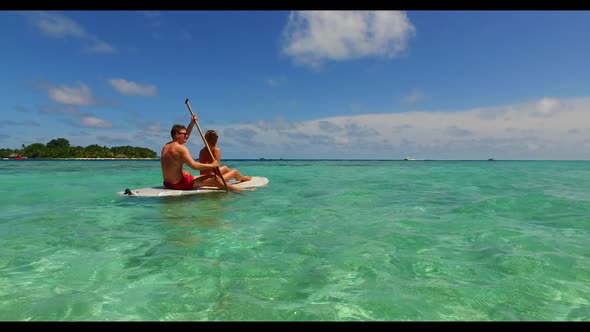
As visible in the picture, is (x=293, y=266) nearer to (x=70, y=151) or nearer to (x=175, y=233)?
(x=175, y=233)

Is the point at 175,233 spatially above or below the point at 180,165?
below

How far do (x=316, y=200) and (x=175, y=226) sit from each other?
461 centimetres

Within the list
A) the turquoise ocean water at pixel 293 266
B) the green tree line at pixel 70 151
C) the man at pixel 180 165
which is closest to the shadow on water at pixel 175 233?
the turquoise ocean water at pixel 293 266

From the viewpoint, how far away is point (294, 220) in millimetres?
6332

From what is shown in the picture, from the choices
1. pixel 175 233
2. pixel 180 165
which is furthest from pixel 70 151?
pixel 175 233

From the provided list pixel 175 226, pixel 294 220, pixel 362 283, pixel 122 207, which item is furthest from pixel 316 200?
pixel 362 283

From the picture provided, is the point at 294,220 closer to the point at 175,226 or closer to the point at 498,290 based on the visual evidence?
the point at 175,226

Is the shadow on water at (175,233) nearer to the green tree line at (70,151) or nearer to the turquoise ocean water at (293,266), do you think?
the turquoise ocean water at (293,266)

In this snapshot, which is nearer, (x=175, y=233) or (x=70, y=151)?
(x=175, y=233)

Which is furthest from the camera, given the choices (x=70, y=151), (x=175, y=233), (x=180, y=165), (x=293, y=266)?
(x=70, y=151)

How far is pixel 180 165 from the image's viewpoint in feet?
31.0
